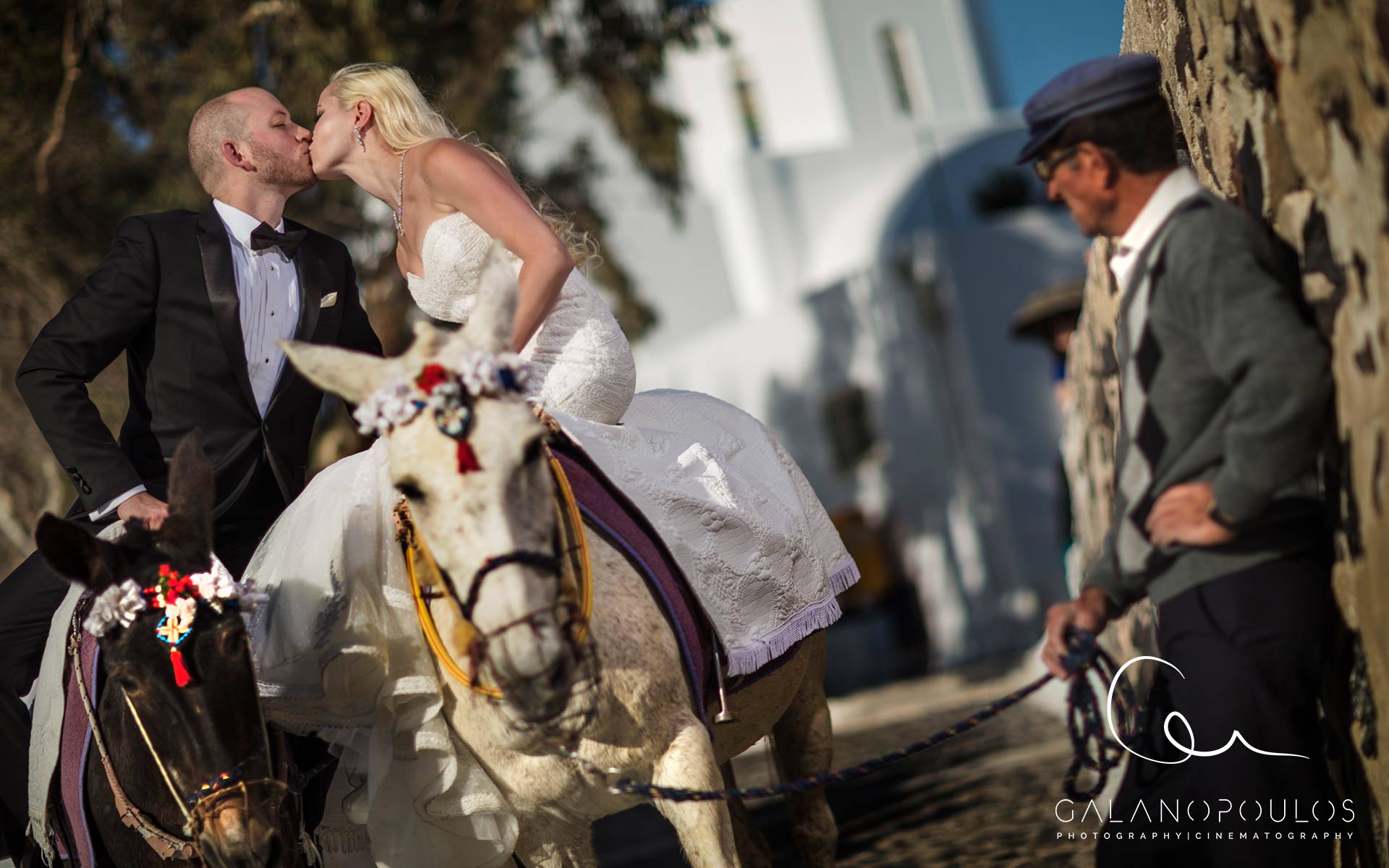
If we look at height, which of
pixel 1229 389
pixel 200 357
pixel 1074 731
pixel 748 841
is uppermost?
pixel 200 357

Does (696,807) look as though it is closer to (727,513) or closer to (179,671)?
(727,513)

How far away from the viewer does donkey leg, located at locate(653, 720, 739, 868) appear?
3402mm

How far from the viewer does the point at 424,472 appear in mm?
2836

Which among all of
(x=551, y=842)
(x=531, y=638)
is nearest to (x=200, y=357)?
(x=551, y=842)

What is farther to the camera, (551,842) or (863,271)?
(863,271)

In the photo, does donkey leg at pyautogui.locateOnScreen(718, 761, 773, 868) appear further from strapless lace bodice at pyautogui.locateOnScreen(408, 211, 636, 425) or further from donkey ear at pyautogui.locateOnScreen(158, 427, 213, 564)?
donkey ear at pyautogui.locateOnScreen(158, 427, 213, 564)

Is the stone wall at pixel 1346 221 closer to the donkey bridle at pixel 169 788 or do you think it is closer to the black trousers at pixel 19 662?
the donkey bridle at pixel 169 788

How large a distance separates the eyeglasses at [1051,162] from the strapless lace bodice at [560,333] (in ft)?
5.41

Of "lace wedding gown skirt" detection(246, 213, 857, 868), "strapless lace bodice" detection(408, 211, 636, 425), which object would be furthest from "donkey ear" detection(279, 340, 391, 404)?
"strapless lace bodice" detection(408, 211, 636, 425)

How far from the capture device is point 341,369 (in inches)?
120

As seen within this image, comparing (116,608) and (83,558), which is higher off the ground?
(83,558)

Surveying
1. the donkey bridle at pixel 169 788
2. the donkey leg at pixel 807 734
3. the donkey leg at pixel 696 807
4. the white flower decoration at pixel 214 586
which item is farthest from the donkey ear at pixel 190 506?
the donkey leg at pixel 807 734

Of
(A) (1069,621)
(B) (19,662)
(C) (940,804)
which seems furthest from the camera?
(C) (940,804)

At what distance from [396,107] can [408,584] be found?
5.74 feet
